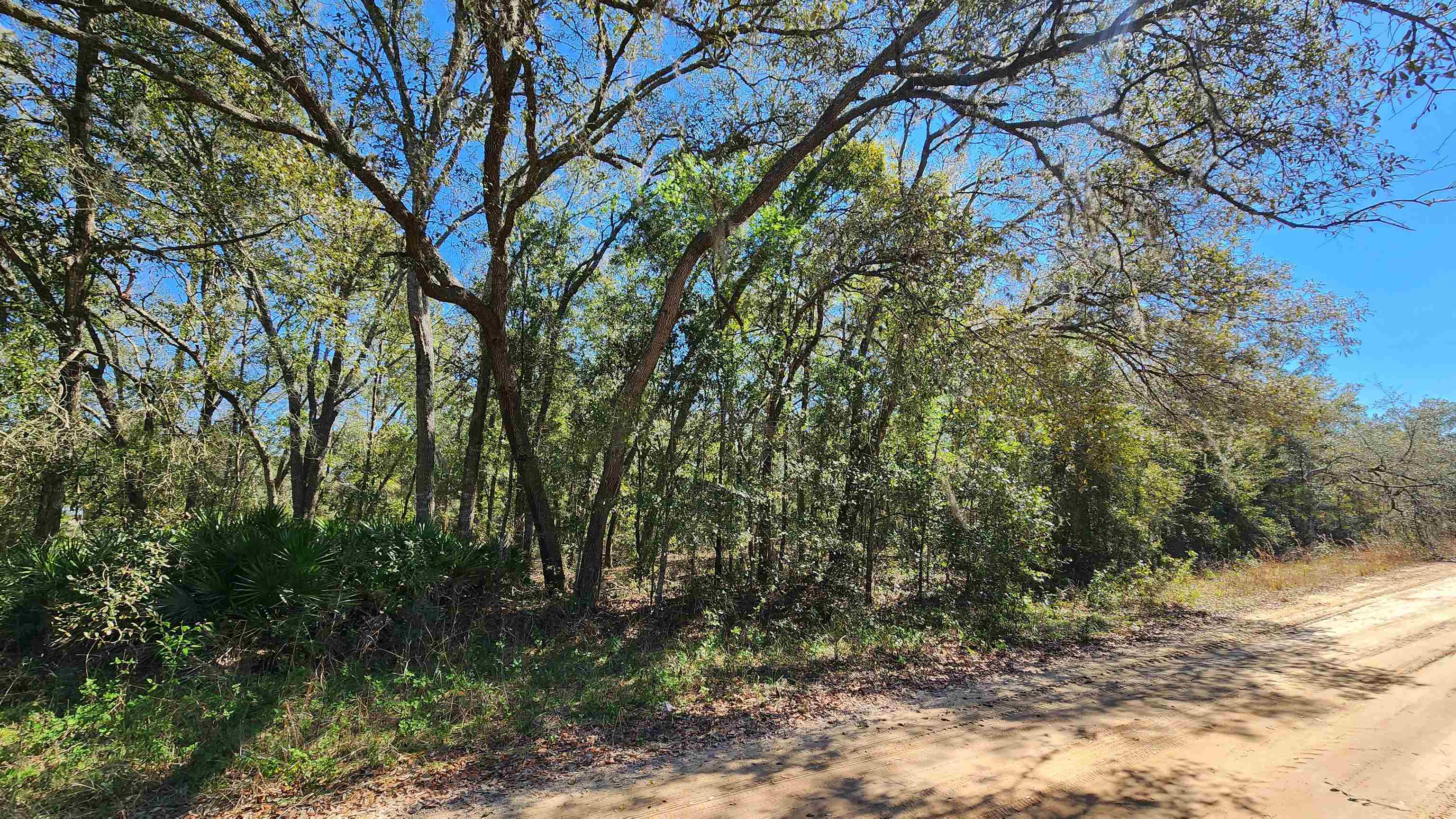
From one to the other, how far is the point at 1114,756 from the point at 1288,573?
42.9 feet

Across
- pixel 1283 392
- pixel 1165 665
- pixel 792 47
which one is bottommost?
pixel 1165 665

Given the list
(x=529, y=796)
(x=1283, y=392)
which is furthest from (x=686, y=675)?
(x=1283, y=392)

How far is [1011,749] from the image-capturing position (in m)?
4.24

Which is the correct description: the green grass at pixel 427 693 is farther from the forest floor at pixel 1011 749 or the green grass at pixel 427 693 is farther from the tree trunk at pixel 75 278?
the tree trunk at pixel 75 278

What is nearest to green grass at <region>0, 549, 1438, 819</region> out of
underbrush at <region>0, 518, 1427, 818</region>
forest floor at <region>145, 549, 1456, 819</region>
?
underbrush at <region>0, 518, 1427, 818</region>

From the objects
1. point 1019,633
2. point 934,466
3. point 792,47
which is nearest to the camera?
point 1019,633

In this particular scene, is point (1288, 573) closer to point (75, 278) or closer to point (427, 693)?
point (427, 693)

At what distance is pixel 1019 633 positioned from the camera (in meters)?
7.88

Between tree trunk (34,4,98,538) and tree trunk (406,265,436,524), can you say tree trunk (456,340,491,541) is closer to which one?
tree trunk (406,265,436,524)

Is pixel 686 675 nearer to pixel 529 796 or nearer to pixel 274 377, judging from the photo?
pixel 529 796

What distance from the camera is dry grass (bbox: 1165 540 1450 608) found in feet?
33.9

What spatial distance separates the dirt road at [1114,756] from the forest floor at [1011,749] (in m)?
0.02

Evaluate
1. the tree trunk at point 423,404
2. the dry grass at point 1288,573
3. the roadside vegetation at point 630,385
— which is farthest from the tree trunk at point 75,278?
the dry grass at point 1288,573

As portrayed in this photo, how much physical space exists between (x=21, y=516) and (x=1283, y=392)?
57.6ft
